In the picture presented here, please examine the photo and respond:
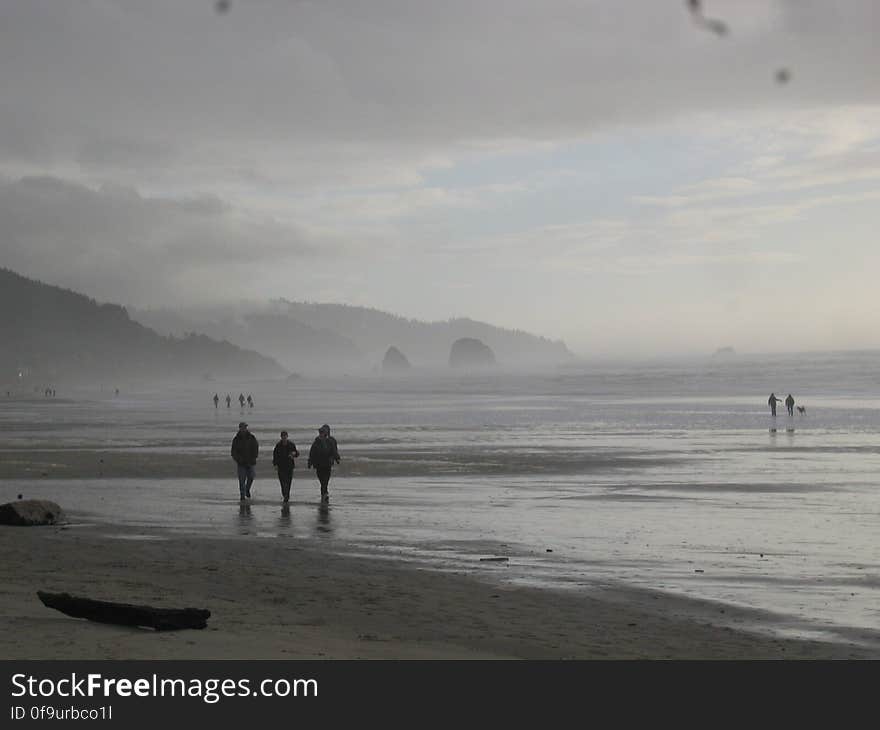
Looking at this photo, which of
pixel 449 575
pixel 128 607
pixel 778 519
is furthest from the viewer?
pixel 778 519

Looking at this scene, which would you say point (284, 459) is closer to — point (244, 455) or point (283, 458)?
point (283, 458)

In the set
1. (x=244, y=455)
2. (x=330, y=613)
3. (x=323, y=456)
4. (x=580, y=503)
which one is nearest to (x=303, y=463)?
(x=323, y=456)

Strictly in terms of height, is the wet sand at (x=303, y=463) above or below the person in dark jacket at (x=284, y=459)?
below

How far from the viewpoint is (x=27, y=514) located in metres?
18.6

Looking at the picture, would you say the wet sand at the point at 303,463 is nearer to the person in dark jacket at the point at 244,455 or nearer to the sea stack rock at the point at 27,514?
the person in dark jacket at the point at 244,455

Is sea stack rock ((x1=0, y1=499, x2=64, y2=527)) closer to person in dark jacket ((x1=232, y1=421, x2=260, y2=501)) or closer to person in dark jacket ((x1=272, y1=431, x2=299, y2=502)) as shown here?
person in dark jacket ((x1=232, y1=421, x2=260, y2=501))

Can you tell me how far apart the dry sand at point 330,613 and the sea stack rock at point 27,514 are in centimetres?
182

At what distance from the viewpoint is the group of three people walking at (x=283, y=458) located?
74.1ft

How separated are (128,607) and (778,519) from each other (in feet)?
46.1

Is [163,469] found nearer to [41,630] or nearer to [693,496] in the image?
[693,496]

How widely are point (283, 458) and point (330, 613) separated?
1083cm

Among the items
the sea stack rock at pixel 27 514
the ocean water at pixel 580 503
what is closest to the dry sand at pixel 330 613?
the ocean water at pixel 580 503
